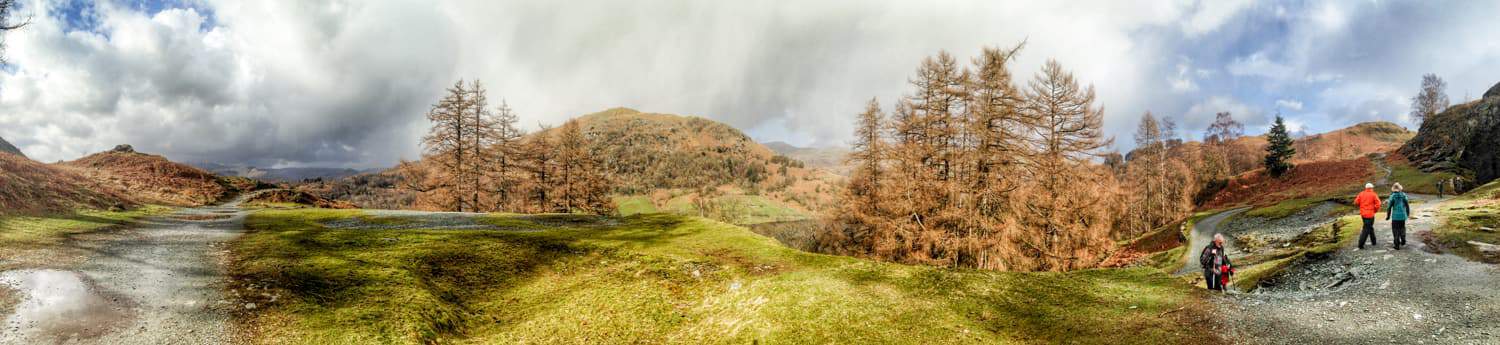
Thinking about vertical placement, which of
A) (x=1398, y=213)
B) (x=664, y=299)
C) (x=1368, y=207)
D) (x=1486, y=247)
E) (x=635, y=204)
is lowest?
(x=635, y=204)

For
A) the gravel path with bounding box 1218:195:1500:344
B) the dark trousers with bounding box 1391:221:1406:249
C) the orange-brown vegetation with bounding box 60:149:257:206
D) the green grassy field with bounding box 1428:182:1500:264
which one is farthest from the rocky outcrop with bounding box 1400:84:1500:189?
the orange-brown vegetation with bounding box 60:149:257:206

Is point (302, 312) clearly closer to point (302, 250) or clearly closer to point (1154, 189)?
point (302, 250)

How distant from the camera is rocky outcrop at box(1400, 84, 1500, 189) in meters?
38.5

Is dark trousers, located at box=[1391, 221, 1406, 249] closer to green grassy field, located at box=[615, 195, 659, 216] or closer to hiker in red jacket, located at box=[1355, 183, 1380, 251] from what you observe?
hiker in red jacket, located at box=[1355, 183, 1380, 251]

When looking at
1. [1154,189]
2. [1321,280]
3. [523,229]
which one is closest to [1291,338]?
[1321,280]

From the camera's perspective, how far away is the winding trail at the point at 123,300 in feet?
23.9

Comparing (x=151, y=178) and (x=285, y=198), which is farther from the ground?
(x=151, y=178)

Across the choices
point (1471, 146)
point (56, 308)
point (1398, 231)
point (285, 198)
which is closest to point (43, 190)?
point (56, 308)

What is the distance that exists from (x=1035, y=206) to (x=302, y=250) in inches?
1112

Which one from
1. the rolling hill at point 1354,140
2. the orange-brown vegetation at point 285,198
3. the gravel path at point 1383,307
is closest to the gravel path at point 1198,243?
the gravel path at point 1383,307

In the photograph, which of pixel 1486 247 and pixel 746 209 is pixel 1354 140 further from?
pixel 1486 247

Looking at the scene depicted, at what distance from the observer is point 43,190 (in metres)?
17.0

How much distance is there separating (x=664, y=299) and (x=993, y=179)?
59.8ft

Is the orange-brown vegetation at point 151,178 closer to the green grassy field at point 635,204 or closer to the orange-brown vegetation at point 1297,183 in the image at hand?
the orange-brown vegetation at point 1297,183
